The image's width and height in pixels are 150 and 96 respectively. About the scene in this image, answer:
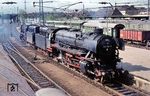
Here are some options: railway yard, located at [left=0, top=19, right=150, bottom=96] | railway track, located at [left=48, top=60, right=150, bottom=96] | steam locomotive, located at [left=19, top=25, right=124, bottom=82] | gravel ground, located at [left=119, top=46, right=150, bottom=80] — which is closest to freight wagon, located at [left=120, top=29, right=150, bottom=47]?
gravel ground, located at [left=119, top=46, right=150, bottom=80]

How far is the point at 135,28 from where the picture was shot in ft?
140

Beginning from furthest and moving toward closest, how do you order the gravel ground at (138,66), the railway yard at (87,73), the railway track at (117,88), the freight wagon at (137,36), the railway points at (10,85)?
1. the freight wagon at (137,36)
2. the gravel ground at (138,66)
3. the railway yard at (87,73)
4. the railway track at (117,88)
5. the railway points at (10,85)

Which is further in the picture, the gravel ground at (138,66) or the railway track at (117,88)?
the gravel ground at (138,66)

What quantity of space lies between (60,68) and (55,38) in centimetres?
434

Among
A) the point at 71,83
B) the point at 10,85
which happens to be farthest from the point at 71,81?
the point at 10,85

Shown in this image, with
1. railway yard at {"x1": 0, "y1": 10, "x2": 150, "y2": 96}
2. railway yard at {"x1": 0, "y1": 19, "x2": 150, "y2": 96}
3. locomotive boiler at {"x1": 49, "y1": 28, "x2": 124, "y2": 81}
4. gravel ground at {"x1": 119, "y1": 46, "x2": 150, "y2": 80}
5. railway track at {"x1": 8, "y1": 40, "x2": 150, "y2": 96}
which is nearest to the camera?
railway track at {"x1": 8, "y1": 40, "x2": 150, "y2": 96}

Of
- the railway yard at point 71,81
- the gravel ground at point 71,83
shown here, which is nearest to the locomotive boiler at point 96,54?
the railway yard at point 71,81

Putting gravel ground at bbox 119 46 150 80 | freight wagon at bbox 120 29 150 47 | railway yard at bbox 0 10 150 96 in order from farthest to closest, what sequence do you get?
freight wagon at bbox 120 29 150 47
gravel ground at bbox 119 46 150 80
railway yard at bbox 0 10 150 96

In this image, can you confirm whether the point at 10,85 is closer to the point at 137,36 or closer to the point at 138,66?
the point at 138,66

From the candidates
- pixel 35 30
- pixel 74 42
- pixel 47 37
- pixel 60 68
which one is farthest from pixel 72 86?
pixel 35 30

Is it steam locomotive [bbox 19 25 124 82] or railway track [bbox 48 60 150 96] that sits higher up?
steam locomotive [bbox 19 25 124 82]

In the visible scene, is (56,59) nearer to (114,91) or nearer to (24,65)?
(24,65)

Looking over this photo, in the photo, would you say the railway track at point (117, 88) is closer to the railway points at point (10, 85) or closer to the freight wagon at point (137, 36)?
the railway points at point (10, 85)

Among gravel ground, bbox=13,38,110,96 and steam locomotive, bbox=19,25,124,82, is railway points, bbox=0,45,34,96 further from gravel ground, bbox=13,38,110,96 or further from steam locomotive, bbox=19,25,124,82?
steam locomotive, bbox=19,25,124,82
